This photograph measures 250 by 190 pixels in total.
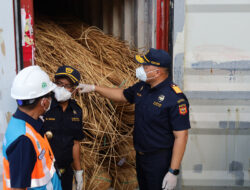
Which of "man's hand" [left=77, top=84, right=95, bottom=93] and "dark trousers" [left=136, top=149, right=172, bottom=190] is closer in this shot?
"dark trousers" [left=136, top=149, right=172, bottom=190]

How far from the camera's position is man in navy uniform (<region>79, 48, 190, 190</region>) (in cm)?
249

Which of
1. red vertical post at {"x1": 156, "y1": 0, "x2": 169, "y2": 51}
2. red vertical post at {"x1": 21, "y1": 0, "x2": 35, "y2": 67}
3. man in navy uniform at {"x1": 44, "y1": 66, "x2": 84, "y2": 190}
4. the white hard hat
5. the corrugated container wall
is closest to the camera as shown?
the white hard hat

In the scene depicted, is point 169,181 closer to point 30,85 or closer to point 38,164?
point 38,164

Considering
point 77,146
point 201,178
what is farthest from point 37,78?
point 201,178

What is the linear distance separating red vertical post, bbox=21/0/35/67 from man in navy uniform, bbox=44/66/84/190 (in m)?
0.24

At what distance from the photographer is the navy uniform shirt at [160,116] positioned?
249cm

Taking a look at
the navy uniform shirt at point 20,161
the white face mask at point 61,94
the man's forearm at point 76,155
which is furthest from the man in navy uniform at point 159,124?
the navy uniform shirt at point 20,161

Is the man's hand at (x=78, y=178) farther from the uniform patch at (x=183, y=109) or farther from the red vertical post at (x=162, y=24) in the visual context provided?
the red vertical post at (x=162, y=24)

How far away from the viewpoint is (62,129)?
2469mm

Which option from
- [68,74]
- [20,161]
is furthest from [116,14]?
[20,161]

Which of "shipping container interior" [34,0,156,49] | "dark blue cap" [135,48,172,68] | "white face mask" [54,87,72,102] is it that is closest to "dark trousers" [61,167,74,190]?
"white face mask" [54,87,72,102]

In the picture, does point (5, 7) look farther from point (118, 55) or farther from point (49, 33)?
point (118, 55)

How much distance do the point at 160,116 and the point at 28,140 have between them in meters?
1.18

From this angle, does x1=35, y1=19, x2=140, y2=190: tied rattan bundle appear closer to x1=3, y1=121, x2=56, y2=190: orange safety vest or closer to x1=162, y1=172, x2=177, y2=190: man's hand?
x1=162, y1=172, x2=177, y2=190: man's hand
